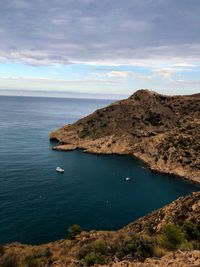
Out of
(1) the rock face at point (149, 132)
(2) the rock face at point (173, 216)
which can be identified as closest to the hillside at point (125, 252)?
(2) the rock face at point (173, 216)

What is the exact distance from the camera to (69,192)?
9162 centimetres

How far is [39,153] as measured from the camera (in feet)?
452

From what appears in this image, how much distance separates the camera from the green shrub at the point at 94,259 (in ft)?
105

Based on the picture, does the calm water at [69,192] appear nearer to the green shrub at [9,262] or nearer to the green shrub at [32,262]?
the green shrub at [32,262]

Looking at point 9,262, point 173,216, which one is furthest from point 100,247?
point 173,216

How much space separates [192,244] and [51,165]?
281 feet

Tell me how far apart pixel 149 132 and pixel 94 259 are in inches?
5145

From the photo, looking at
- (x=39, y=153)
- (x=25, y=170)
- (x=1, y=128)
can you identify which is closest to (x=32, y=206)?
(x=25, y=170)

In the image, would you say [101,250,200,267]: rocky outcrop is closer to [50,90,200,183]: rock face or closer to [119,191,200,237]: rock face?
[119,191,200,237]: rock face

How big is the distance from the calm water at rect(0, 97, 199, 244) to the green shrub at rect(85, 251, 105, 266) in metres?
33.4

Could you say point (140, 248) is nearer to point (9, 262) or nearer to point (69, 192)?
point (9, 262)

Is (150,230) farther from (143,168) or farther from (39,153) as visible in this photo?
(39,153)

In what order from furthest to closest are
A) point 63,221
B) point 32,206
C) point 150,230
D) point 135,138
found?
point 135,138
point 32,206
point 63,221
point 150,230

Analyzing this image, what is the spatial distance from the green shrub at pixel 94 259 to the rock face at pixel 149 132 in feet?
279
